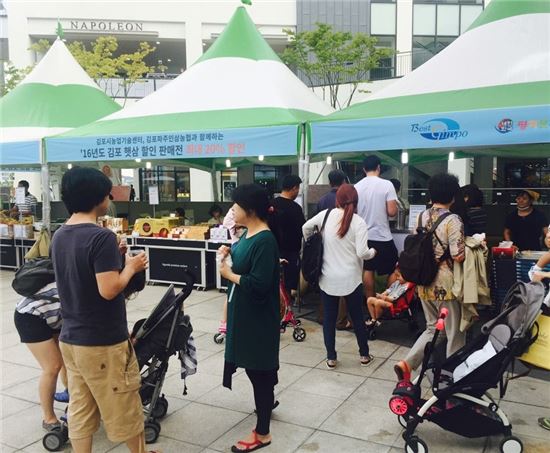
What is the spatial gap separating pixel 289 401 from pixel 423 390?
1154 mm

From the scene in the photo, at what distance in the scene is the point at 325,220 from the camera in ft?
15.4

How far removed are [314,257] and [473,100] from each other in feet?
9.00

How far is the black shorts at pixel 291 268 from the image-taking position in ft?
18.9

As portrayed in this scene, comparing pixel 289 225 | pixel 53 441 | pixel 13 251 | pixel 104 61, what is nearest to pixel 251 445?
pixel 53 441

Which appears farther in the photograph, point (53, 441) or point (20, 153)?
point (20, 153)

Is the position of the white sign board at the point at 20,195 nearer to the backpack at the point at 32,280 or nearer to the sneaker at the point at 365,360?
the backpack at the point at 32,280

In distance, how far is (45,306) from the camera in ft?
10.4

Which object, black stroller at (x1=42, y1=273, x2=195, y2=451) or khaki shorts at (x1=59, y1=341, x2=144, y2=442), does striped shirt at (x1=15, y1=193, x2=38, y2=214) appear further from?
khaki shorts at (x1=59, y1=341, x2=144, y2=442)

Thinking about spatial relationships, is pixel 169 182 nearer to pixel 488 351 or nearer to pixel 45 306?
pixel 45 306

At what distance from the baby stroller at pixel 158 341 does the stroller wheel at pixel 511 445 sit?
216 cm

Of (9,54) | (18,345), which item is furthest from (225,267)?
(9,54)

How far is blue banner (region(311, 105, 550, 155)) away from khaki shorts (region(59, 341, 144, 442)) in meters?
4.11

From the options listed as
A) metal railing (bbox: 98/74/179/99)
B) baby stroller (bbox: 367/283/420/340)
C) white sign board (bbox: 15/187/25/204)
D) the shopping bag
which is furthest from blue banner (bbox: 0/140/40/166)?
metal railing (bbox: 98/74/179/99)

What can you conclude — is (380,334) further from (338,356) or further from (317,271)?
(317,271)
